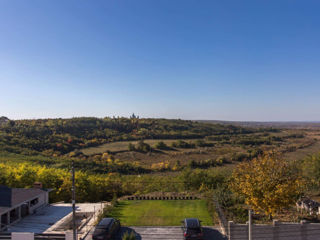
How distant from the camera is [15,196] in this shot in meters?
18.0

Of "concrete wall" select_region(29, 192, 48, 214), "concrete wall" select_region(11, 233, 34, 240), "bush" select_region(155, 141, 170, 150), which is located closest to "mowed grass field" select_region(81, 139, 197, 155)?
"bush" select_region(155, 141, 170, 150)

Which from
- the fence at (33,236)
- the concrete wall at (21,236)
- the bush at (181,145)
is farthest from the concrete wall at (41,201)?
the bush at (181,145)

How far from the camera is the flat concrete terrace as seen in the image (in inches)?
619

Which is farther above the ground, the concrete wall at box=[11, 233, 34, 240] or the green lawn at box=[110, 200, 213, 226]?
the concrete wall at box=[11, 233, 34, 240]

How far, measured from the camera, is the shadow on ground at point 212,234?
44.1ft

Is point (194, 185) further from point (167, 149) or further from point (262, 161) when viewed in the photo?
point (167, 149)

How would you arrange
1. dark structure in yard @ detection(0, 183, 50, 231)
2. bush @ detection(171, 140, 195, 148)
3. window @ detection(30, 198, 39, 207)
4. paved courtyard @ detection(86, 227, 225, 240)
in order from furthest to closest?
bush @ detection(171, 140, 195, 148) < window @ detection(30, 198, 39, 207) < dark structure in yard @ detection(0, 183, 50, 231) < paved courtyard @ detection(86, 227, 225, 240)

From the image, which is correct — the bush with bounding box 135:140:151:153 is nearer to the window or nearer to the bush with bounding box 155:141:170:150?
the bush with bounding box 155:141:170:150

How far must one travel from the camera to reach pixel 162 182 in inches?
1055

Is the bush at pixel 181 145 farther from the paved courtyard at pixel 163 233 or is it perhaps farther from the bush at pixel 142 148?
the paved courtyard at pixel 163 233

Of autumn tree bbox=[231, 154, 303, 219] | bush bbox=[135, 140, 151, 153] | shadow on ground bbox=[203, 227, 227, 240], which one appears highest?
autumn tree bbox=[231, 154, 303, 219]

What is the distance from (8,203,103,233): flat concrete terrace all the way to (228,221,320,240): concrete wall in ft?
37.5

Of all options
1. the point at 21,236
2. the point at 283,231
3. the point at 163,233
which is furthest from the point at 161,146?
the point at 283,231

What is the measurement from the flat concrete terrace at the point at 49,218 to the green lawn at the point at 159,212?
2455 mm
